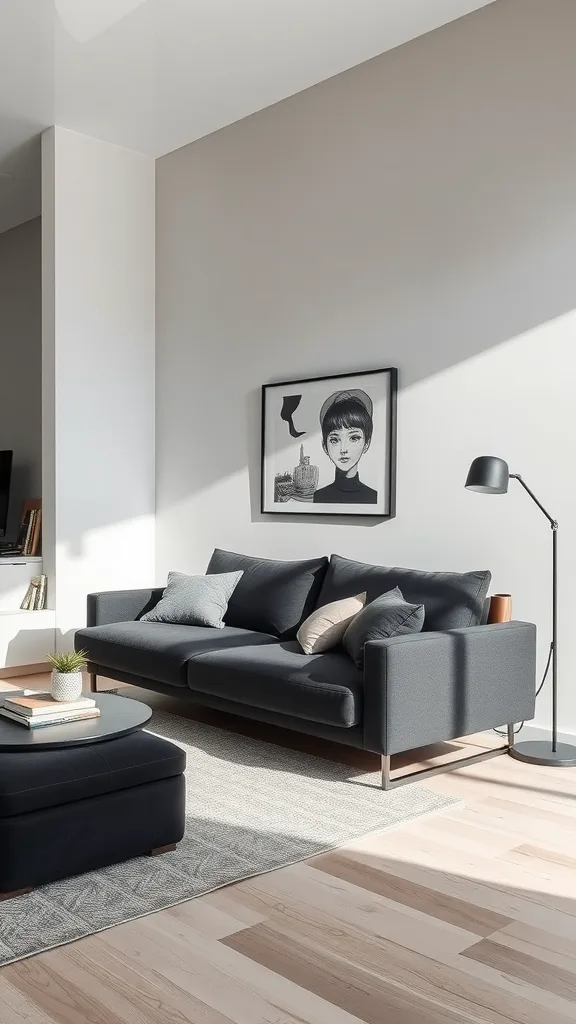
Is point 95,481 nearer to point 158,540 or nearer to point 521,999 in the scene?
point 158,540

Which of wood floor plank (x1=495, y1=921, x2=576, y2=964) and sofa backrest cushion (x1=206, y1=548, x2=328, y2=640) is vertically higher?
sofa backrest cushion (x1=206, y1=548, x2=328, y2=640)

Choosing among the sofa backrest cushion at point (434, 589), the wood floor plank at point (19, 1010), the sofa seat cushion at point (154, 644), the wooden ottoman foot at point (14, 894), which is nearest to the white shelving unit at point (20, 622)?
the sofa seat cushion at point (154, 644)

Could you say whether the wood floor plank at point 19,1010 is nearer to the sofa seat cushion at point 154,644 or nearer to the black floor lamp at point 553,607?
the sofa seat cushion at point 154,644

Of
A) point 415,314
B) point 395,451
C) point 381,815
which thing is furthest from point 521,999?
point 415,314

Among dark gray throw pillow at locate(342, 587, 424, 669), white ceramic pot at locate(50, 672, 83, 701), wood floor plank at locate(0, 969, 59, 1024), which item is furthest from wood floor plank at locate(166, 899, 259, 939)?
dark gray throw pillow at locate(342, 587, 424, 669)

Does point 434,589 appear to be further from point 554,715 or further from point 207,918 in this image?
point 207,918

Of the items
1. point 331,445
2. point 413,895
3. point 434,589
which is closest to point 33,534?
point 331,445

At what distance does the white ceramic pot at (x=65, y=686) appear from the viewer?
3121 millimetres

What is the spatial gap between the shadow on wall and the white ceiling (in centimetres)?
17

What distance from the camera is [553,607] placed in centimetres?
391

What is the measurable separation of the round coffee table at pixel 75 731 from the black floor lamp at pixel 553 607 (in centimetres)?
168

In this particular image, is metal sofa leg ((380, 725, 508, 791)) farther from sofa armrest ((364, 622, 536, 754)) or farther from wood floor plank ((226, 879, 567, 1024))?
wood floor plank ((226, 879, 567, 1024))

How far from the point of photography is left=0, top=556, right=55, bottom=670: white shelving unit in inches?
229

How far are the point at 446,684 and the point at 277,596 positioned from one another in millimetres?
1428
